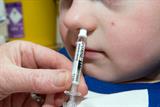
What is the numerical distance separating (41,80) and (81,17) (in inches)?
5.3

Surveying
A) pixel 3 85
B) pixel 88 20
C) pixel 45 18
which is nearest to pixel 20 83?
pixel 3 85

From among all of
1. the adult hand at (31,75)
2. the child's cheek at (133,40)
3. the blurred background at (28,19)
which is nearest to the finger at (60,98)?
the adult hand at (31,75)

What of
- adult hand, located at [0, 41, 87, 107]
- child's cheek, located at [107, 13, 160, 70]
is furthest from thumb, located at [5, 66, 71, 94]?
child's cheek, located at [107, 13, 160, 70]

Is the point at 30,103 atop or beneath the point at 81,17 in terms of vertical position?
beneath

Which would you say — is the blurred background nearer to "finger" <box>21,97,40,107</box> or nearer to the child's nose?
"finger" <box>21,97,40,107</box>

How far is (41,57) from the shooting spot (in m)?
0.64

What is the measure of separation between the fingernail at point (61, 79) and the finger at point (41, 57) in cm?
6

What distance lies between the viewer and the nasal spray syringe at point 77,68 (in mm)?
557

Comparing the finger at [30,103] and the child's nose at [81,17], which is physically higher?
the child's nose at [81,17]

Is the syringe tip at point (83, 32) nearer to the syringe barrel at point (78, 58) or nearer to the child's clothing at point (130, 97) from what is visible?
the syringe barrel at point (78, 58)

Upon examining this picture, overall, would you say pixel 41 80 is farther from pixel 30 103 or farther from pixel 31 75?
pixel 30 103

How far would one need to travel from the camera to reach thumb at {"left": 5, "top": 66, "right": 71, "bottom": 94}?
0.55 meters

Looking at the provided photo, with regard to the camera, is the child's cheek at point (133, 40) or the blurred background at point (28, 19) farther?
the blurred background at point (28, 19)

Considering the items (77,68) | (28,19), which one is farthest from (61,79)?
(28,19)
